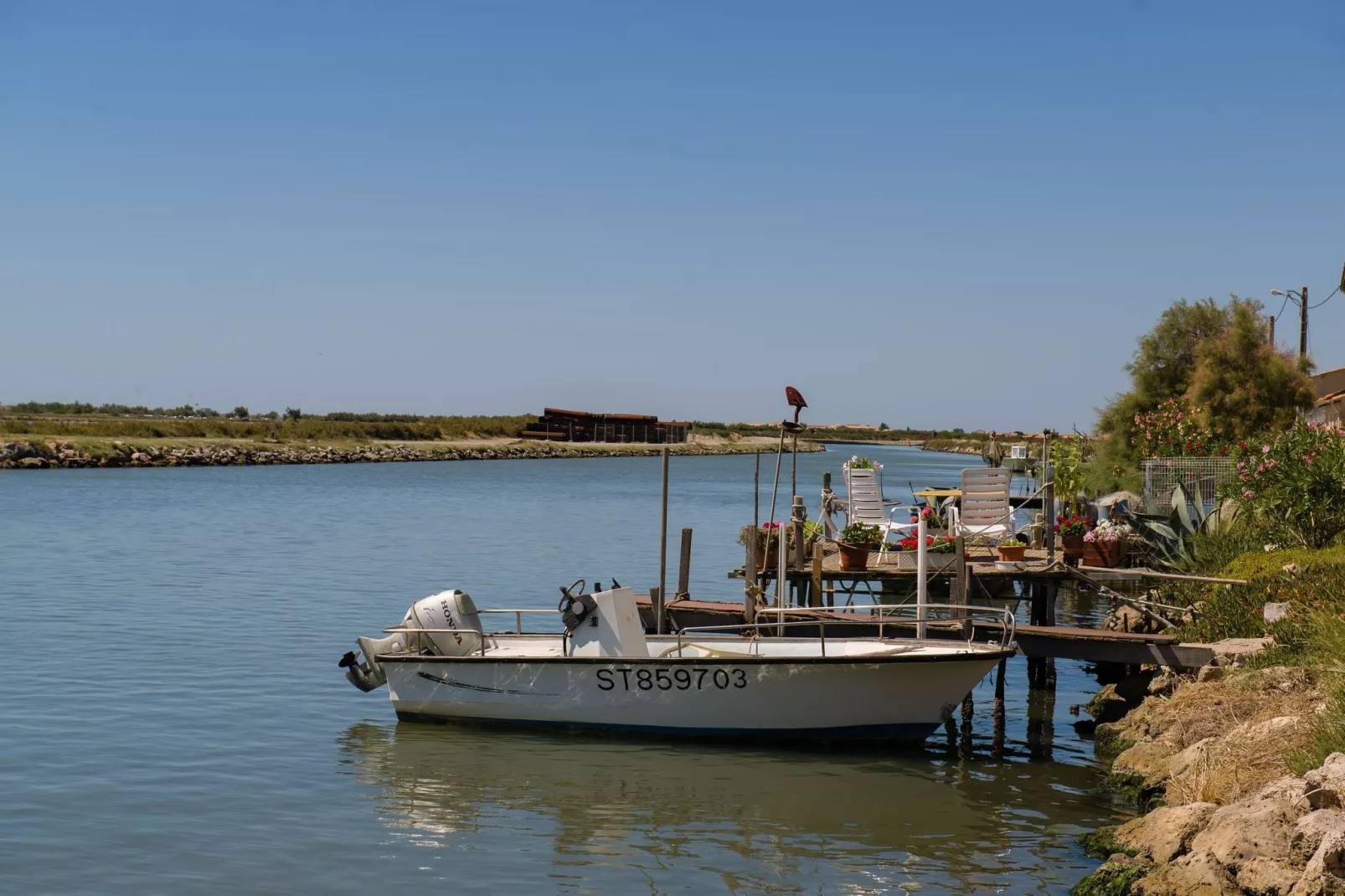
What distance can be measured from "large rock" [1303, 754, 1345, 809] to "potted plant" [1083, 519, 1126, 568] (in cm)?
1098

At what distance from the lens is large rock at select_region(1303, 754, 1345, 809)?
8.63 m

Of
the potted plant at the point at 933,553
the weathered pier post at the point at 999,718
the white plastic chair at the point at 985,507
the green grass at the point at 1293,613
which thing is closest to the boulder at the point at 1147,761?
the green grass at the point at 1293,613

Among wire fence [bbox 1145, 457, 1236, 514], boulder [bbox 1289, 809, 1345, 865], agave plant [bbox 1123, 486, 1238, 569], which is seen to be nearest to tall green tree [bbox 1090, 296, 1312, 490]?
wire fence [bbox 1145, 457, 1236, 514]

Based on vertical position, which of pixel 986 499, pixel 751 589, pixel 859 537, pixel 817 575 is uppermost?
pixel 986 499

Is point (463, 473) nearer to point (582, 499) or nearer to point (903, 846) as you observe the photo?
point (582, 499)

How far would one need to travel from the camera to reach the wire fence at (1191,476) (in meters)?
25.4

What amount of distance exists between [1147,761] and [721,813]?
416cm

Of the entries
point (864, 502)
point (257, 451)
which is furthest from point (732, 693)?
point (257, 451)

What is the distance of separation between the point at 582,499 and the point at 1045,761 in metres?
49.3

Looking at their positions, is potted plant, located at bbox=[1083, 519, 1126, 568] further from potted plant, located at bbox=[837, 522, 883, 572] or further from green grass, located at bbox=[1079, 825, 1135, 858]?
green grass, located at bbox=[1079, 825, 1135, 858]

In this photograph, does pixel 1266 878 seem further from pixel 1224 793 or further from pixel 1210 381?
pixel 1210 381

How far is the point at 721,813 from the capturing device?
12.6m

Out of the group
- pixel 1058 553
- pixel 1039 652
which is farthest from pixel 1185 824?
pixel 1058 553

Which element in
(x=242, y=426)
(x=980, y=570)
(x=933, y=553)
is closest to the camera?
(x=980, y=570)
